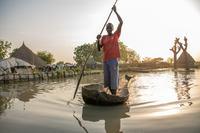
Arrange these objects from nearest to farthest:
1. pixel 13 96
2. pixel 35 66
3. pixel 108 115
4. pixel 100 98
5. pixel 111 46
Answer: pixel 108 115
pixel 100 98
pixel 111 46
pixel 13 96
pixel 35 66

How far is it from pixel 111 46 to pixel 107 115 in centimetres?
180

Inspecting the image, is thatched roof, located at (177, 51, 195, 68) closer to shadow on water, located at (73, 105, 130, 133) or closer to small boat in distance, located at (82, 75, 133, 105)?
small boat in distance, located at (82, 75, 133, 105)

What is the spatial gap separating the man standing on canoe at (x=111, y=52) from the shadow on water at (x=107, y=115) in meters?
0.71

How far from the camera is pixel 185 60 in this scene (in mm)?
30109

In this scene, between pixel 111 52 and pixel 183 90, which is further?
pixel 183 90

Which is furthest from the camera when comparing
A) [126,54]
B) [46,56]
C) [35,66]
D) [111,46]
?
[126,54]

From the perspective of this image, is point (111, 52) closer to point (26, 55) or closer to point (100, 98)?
point (100, 98)

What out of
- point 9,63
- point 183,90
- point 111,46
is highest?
point 9,63

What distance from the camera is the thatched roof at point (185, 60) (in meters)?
29.8

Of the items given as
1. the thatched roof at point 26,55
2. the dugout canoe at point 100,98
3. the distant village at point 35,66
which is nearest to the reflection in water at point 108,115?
the dugout canoe at point 100,98

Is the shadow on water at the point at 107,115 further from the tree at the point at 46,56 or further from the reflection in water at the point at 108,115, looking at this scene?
the tree at the point at 46,56

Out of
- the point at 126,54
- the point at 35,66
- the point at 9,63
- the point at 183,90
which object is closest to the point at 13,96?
the point at 183,90

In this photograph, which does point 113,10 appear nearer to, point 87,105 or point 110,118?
point 87,105

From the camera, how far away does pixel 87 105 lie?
628 cm
